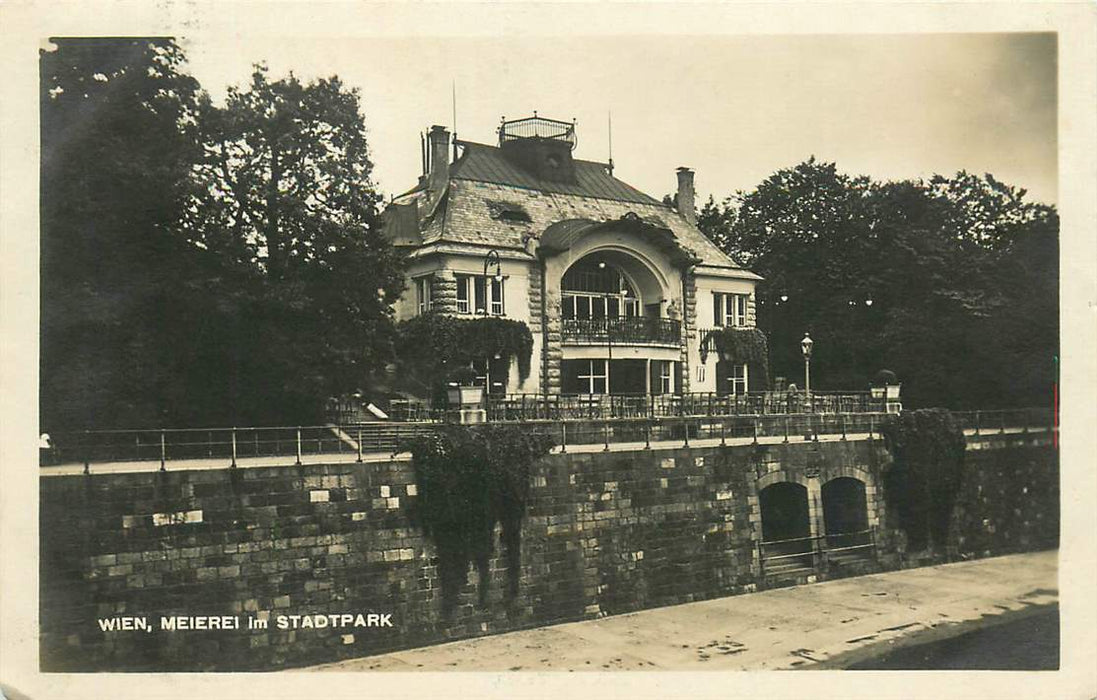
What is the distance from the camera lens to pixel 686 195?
30.0 metres

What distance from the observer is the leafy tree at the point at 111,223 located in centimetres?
1338

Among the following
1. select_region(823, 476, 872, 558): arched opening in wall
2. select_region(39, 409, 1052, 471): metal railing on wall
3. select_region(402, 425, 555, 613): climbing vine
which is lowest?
select_region(823, 476, 872, 558): arched opening in wall

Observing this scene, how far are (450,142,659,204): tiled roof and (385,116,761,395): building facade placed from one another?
0.11ft

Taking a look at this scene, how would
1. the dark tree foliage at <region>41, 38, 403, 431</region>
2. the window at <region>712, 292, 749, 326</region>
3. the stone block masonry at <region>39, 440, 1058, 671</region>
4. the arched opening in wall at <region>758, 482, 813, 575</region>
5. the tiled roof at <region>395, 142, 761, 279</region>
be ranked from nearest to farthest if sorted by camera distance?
the dark tree foliage at <region>41, 38, 403, 431</region>, the stone block masonry at <region>39, 440, 1058, 671</region>, the arched opening in wall at <region>758, 482, 813, 575</region>, the tiled roof at <region>395, 142, 761, 279</region>, the window at <region>712, 292, 749, 326</region>

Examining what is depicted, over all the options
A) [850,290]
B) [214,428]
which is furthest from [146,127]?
[850,290]

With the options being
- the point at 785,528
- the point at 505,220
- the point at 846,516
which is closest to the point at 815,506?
the point at 785,528

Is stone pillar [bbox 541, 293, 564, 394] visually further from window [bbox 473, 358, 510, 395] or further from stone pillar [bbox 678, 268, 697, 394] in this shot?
stone pillar [bbox 678, 268, 697, 394]

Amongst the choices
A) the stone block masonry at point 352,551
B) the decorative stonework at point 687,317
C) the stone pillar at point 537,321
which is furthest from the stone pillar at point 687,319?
the stone block masonry at point 352,551

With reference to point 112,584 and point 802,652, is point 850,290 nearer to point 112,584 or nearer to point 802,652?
point 802,652

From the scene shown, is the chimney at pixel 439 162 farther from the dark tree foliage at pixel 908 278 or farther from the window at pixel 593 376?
the dark tree foliage at pixel 908 278

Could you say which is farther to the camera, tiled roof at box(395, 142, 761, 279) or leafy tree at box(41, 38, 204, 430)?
tiled roof at box(395, 142, 761, 279)

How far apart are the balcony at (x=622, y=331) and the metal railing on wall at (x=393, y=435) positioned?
4362mm

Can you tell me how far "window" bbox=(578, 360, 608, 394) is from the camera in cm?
2588

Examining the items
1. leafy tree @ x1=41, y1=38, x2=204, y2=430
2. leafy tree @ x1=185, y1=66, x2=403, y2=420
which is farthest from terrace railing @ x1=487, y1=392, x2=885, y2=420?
leafy tree @ x1=41, y1=38, x2=204, y2=430
